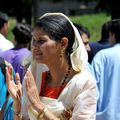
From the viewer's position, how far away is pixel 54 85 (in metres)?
3.00

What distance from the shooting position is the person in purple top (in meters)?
5.55

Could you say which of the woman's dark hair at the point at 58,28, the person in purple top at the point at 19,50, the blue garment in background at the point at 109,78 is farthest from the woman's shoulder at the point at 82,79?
the person in purple top at the point at 19,50

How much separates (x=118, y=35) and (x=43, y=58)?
7.84 ft

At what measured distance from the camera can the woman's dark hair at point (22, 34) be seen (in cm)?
607

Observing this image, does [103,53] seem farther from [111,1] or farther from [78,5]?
[78,5]

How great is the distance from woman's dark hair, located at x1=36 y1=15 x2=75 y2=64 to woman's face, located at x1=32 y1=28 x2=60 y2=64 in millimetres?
30

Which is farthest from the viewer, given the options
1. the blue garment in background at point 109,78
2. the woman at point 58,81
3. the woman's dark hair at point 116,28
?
the woman's dark hair at point 116,28

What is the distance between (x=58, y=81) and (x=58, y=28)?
1.03 ft

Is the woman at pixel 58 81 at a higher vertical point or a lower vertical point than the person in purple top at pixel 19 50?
higher

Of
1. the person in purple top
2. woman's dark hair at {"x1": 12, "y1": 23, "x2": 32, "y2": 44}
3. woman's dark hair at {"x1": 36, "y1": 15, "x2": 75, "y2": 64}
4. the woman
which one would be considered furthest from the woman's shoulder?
woman's dark hair at {"x1": 12, "y1": 23, "x2": 32, "y2": 44}

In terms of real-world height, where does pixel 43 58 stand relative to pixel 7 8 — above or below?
above

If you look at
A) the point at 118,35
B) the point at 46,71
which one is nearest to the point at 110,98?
the point at 118,35

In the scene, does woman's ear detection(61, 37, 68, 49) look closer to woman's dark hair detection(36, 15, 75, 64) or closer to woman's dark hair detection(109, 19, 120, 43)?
woman's dark hair detection(36, 15, 75, 64)

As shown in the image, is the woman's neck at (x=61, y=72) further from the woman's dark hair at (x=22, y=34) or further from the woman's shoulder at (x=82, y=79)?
the woman's dark hair at (x=22, y=34)
